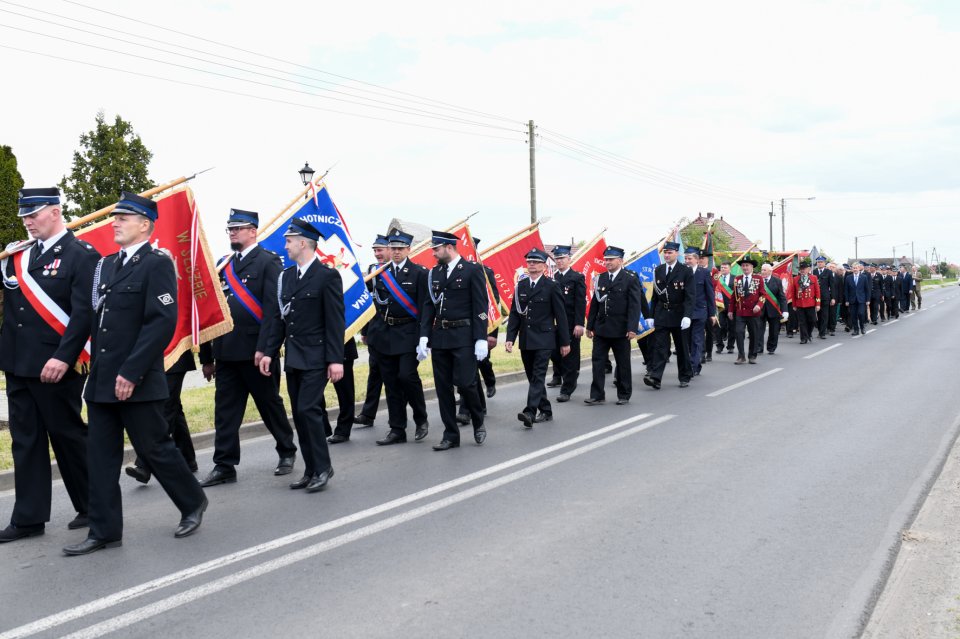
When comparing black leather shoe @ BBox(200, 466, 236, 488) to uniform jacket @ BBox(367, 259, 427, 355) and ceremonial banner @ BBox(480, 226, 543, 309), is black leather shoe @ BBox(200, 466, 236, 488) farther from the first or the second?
ceremonial banner @ BBox(480, 226, 543, 309)

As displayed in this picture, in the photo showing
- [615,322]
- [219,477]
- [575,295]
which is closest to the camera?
[219,477]

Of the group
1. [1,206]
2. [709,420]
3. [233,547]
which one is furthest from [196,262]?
[1,206]

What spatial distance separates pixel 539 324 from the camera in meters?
9.34

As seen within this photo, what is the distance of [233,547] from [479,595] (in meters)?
1.62

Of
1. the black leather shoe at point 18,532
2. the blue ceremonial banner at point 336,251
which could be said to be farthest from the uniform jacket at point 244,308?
the black leather shoe at point 18,532

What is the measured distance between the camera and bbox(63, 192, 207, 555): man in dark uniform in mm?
4801

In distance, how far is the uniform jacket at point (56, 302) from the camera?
503 cm

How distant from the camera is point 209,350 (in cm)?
703

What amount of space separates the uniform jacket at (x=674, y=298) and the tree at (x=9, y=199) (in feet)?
50.9

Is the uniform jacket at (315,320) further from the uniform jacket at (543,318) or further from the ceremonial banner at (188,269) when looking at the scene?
the uniform jacket at (543,318)

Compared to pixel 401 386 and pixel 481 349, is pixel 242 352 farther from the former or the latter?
pixel 481 349

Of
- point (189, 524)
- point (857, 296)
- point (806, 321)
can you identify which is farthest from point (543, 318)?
point (857, 296)

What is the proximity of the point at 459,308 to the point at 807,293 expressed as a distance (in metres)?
14.5

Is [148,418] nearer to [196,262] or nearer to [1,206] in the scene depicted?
[196,262]
